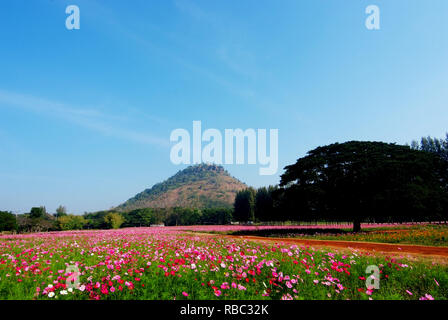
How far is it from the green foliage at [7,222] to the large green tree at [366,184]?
68735mm

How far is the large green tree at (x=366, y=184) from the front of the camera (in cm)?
2270

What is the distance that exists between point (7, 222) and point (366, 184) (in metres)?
78.3

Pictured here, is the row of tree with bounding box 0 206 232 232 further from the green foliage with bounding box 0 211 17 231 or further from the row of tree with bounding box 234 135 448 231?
the row of tree with bounding box 234 135 448 231

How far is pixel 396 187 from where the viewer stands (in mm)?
22875

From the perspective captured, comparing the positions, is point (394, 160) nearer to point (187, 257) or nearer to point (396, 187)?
point (396, 187)

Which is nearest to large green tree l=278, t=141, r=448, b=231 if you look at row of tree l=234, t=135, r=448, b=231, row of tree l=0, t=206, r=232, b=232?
row of tree l=234, t=135, r=448, b=231

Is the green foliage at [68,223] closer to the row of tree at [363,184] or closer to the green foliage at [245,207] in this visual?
the green foliage at [245,207]

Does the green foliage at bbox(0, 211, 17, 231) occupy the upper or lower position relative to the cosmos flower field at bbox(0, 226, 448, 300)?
lower

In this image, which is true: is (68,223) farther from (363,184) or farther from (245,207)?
(363,184)

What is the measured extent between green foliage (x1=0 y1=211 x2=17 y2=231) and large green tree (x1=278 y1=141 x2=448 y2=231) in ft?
226

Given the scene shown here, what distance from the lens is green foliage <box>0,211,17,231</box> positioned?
58.4 meters

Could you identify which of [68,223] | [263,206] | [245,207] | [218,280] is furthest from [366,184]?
[68,223]
